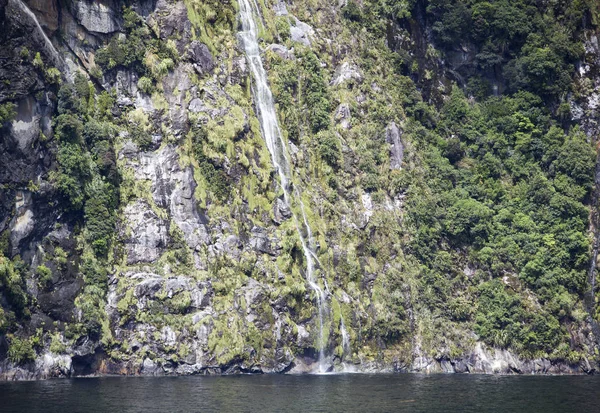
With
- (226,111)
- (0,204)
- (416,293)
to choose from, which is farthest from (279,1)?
(0,204)

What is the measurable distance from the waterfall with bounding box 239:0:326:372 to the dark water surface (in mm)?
9585

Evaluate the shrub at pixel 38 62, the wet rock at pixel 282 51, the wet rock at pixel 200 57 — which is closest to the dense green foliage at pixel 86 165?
the shrub at pixel 38 62

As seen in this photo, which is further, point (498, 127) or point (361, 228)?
point (498, 127)

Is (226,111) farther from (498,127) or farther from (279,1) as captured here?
(498,127)

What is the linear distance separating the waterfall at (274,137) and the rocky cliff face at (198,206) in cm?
82

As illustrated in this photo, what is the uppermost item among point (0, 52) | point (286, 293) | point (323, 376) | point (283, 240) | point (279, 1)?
point (279, 1)

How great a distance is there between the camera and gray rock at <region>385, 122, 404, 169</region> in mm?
98750

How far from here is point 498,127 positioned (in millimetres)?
104125

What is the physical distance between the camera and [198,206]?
8362cm

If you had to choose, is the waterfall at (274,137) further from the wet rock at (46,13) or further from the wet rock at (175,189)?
the wet rock at (46,13)

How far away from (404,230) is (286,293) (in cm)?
1835

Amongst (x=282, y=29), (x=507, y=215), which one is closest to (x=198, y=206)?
(x=282, y=29)

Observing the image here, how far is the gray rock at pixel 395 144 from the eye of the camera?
98750 millimetres

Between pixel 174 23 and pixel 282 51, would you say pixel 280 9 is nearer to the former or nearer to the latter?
pixel 282 51
